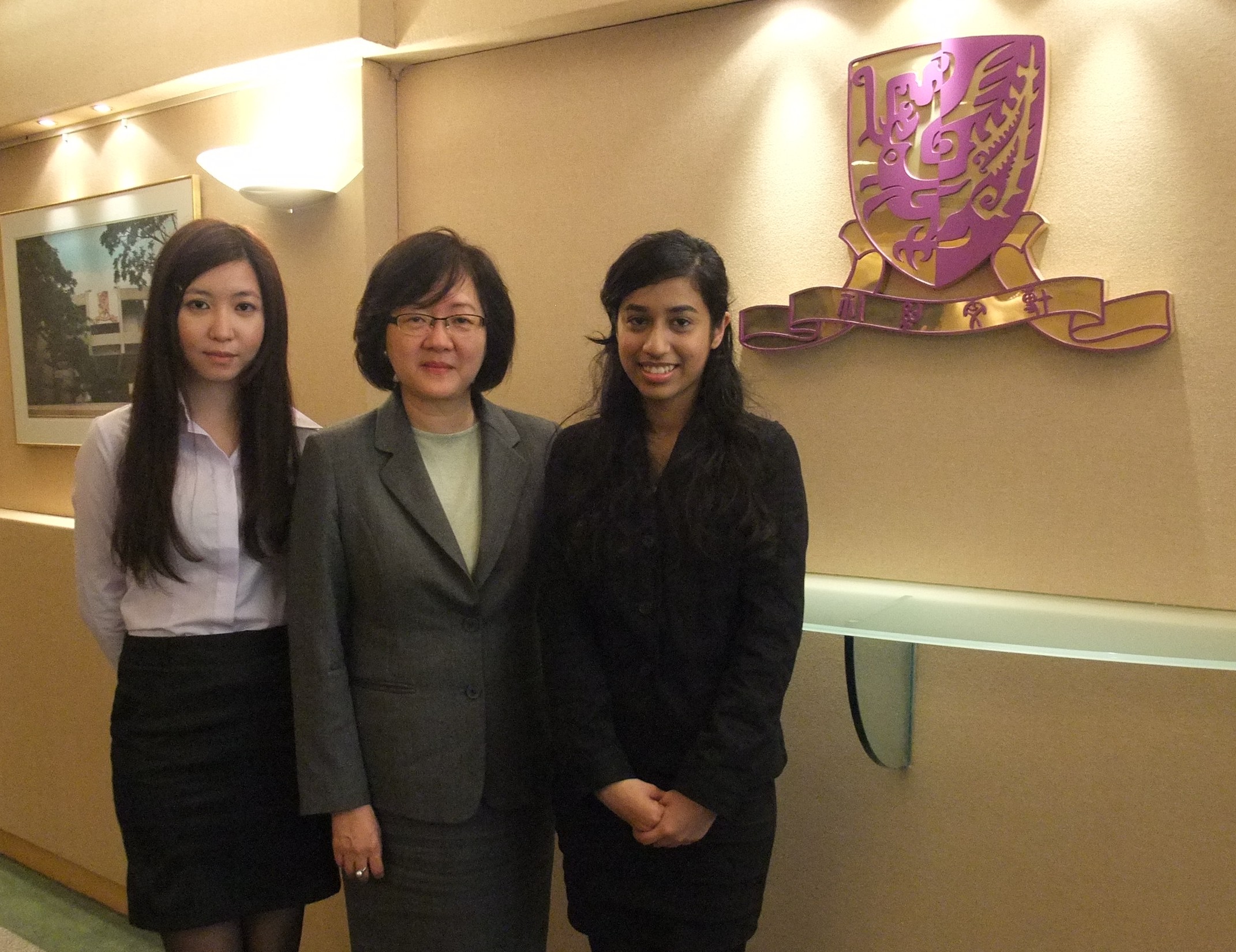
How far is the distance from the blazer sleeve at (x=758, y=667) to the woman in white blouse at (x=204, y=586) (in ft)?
3.06

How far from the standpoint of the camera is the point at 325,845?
2.22m

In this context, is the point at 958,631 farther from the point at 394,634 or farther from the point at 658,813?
the point at 394,634

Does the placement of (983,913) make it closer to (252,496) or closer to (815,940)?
(815,940)

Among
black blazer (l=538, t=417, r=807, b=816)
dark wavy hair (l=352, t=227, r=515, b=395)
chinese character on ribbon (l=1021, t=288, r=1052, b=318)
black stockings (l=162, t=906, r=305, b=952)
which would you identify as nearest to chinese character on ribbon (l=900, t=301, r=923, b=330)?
chinese character on ribbon (l=1021, t=288, r=1052, b=318)

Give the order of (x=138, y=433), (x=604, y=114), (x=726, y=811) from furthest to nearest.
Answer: (x=604, y=114) < (x=138, y=433) < (x=726, y=811)

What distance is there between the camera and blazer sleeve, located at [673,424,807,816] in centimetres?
167

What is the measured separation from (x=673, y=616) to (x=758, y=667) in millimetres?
156

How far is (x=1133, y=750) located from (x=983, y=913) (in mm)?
480

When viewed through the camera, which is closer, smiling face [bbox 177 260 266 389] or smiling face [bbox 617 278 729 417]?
smiling face [bbox 617 278 729 417]

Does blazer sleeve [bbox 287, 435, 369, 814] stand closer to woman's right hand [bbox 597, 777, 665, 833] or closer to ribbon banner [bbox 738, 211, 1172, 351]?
woman's right hand [bbox 597, 777, 665, 833]

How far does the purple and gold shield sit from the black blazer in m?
0.77

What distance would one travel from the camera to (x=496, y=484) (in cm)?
191

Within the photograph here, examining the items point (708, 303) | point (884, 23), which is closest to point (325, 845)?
point (708, 303)

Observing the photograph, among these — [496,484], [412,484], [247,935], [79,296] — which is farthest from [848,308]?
[79,296]
